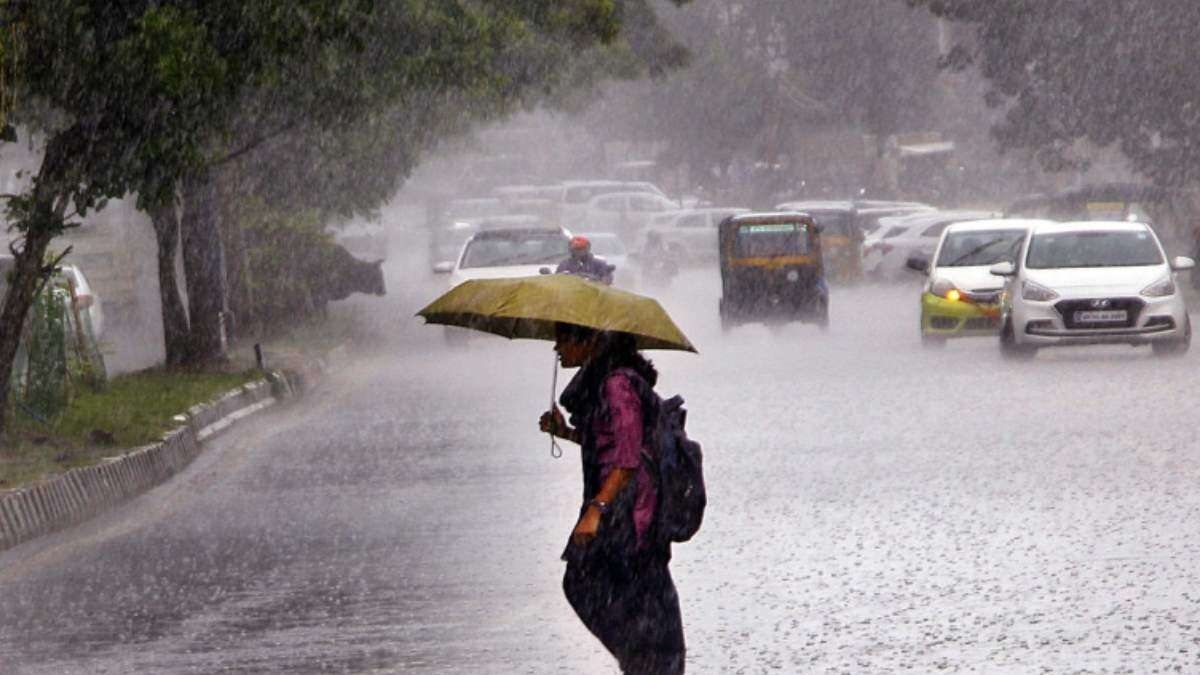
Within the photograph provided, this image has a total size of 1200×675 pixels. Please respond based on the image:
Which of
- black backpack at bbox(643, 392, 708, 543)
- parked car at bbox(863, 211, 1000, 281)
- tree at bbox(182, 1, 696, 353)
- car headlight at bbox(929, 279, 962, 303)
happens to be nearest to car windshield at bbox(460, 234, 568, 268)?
tree at bbox(182, 1, 696, 353)

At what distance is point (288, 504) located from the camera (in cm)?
1406

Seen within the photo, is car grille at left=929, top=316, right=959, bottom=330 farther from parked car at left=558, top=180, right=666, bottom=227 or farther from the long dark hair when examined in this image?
parked car at left=558, top=180, right=666, bottom=227

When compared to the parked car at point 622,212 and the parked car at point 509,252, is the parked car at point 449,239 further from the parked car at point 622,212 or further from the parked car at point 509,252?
the parked car at point 509,252

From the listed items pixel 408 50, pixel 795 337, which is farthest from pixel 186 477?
pixel 795 337

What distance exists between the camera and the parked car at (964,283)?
26516 mm

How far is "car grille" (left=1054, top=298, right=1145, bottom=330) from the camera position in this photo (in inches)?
920

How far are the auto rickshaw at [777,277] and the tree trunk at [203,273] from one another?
852 centimetres

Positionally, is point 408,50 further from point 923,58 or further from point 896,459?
point 923,58

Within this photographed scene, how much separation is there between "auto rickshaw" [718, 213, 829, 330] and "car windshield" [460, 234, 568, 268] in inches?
90.4

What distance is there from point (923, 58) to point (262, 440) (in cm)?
5633

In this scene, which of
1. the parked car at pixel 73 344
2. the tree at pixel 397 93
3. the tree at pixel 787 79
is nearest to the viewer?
the parked car at pixel 73 344

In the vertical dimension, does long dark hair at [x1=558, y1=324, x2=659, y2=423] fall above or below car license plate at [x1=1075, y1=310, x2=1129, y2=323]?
above

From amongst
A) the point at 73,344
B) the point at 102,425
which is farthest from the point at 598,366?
the point at 73,344

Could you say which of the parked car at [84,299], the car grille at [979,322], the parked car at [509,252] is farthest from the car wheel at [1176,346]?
the parked car at [84,299]
